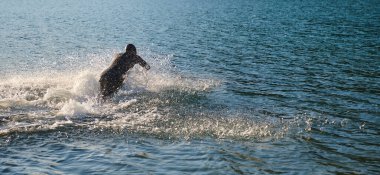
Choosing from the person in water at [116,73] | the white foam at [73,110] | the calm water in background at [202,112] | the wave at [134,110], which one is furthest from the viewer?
the person in water at [116,73]

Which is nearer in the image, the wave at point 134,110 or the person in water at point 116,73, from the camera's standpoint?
the wave at point 134,110

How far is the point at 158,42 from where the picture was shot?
3703 centimetres

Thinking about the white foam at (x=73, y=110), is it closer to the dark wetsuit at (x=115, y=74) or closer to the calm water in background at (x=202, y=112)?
the calm water in background at (x=202, y=112)

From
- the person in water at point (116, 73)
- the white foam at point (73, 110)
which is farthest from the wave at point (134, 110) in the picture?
the person in water at point (116, 73)

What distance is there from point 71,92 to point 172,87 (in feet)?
14.3

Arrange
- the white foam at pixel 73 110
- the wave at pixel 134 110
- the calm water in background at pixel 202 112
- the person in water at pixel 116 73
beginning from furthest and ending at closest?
the person in water at pixel 116 73 → the white foam at pixel 73 110 → the wave at pixel 134 110 → the calm water in background at pixel 202 112

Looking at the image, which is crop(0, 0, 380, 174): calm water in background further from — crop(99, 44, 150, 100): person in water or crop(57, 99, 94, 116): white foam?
crop(99, 44, 150, 100): person in water

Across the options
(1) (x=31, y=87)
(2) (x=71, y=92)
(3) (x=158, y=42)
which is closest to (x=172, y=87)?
(2) (x=71, y=92)

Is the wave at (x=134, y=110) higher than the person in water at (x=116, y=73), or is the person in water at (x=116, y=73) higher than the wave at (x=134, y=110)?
the person in water at (x=116, y=73)

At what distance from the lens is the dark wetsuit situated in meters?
16.7

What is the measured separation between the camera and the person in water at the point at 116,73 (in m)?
16.7

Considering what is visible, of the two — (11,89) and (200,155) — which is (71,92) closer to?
(11,89)

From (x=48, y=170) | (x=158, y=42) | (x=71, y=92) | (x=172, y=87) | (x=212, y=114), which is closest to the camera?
(x=48, y=170)

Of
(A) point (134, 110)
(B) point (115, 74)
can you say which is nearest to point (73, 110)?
(A) point (134, 110)
